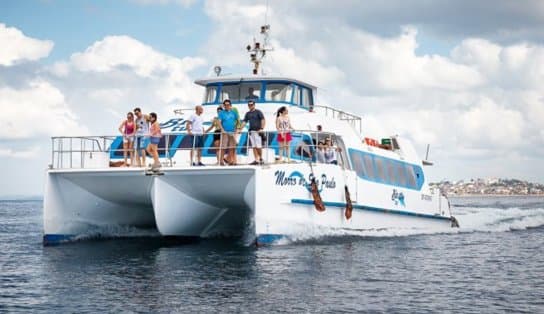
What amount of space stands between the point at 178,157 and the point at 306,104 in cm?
495

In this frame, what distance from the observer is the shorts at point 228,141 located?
54.3 ft

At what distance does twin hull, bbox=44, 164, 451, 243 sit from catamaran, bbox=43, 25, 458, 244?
0.08 ft

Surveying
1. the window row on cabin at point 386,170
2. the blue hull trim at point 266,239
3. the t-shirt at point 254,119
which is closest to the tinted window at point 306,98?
the window row on cabin at point 386,170

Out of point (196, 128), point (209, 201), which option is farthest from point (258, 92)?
point (209, 201)

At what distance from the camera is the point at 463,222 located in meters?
29.2

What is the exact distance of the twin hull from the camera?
1598cm

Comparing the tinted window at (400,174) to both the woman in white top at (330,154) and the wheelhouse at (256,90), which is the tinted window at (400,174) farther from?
the woman in white top at (330,154)

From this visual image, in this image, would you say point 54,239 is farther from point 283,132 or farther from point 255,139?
point 283,132

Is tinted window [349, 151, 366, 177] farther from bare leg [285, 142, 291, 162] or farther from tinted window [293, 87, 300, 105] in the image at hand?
bare leg [285, 142, 291, 162]

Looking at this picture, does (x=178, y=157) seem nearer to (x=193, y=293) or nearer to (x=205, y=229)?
(x=205, y=229)

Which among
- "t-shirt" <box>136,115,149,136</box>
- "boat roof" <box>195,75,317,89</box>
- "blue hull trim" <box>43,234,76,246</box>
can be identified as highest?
"boat roof" <box>195,75,317,89</box>

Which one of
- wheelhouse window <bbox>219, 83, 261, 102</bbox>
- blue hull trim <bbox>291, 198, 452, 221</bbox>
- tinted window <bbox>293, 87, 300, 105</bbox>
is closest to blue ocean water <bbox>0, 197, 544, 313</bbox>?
blue hull trim <bbox>291, 198, 452, 221</bbox>

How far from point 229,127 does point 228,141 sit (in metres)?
0.34

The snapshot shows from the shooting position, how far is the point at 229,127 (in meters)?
16.7
